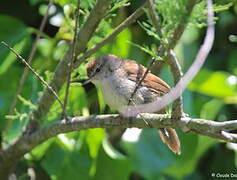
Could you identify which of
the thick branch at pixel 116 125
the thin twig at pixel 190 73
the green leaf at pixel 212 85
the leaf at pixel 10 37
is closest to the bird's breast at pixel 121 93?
the thin twig at pixel 190 73

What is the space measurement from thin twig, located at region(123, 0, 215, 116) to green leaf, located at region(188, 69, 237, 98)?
121 centimetres

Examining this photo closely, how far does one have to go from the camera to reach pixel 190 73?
2.36 metres

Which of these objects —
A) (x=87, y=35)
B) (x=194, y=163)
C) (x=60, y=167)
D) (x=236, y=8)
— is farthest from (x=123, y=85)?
(x=236, y=8)

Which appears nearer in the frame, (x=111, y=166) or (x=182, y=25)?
(x=182, y=25)

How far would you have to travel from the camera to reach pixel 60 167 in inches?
163

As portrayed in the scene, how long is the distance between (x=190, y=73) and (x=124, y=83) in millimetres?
1436

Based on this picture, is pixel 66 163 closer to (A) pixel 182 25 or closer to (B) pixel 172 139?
(B) pixel 172 139

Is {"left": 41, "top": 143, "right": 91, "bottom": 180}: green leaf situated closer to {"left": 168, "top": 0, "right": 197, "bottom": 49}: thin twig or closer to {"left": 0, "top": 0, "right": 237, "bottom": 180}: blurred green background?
{"left": 0, "top": 0, "right": 237, "bottom": 180}: blurred green background

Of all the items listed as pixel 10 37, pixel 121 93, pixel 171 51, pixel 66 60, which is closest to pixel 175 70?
pixel 171 51

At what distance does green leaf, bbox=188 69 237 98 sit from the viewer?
4.47 m

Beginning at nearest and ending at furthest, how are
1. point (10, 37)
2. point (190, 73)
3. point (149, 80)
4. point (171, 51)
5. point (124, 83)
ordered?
1. point (190, 73)
2. point (171, 51)
3. point (149, 80)
4. point (124, 83)
5. point (10, 37)

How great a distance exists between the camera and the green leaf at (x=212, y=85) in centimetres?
447

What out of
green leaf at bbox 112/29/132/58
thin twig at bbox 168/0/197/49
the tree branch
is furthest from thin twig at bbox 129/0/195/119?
green leaf at bbox 112/29/132/58

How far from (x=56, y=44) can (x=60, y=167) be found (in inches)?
33.8
